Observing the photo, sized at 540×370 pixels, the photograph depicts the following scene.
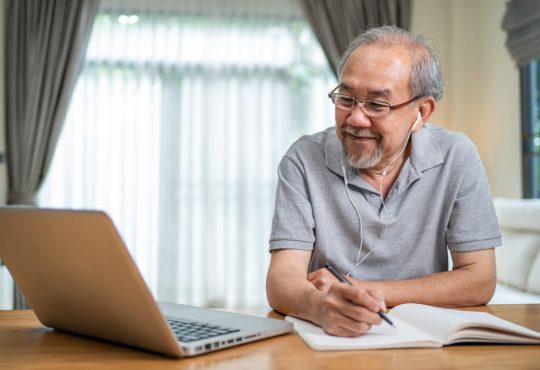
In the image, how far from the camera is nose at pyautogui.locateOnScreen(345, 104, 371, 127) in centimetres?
159

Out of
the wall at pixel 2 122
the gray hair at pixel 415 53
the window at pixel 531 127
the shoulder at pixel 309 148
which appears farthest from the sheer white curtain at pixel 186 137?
the gray hair at pixel 415 53

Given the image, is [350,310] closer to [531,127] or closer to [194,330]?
[194,330]

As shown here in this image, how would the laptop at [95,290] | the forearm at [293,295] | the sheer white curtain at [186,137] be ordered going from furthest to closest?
the sheer white curtain at [186,137] → the forearm at [293,295] → the laptop at [95,290]

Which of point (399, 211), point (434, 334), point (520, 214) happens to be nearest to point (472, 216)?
point (399, 211)

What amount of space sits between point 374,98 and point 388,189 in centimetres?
27

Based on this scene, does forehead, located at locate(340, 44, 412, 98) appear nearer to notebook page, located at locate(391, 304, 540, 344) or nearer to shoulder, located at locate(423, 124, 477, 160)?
shoulder, located at locate(423, 124, 477, 160)

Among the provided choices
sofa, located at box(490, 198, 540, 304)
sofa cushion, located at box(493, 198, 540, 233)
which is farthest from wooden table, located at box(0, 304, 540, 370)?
sofa cushion, located at box(493, 198, 540, 233)

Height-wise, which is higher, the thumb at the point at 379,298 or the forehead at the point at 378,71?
the forehead at the point at 378,71

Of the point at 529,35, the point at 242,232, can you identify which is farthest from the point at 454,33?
the point at 242,232

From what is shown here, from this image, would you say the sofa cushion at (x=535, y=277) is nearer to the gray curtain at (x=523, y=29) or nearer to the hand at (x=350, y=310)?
the gray curtain at (x=523, y=29)

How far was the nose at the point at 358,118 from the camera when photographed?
159 cm

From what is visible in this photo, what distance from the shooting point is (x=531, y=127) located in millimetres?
4340

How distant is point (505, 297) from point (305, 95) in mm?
2284

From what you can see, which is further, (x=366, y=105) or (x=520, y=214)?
(x=520, y=214)
